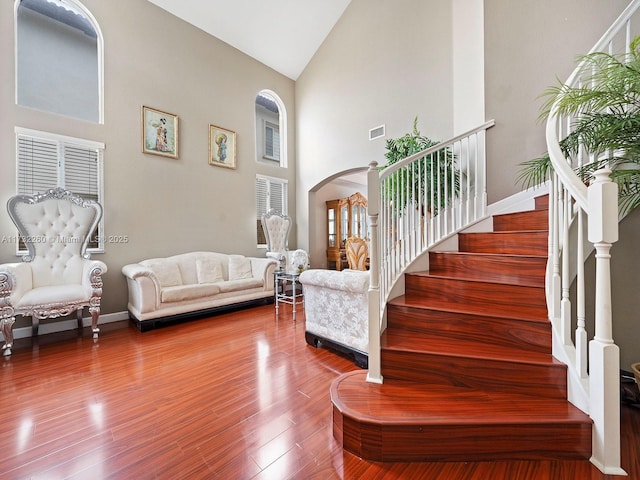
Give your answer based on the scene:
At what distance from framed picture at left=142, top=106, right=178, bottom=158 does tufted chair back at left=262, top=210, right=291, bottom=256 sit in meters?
1.86

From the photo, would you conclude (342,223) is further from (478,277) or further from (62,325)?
(62,325)

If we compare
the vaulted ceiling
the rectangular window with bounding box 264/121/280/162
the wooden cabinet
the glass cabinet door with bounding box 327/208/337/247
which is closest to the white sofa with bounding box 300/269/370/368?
the rectangular window with bounding box 264/121/280/162

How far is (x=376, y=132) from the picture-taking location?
4.78 meters

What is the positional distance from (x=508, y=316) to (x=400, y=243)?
2.97 feet

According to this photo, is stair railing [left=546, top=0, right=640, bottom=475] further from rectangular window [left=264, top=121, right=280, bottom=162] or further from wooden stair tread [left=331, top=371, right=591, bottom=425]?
rectangular window [left=264, top=121, right=280, bottom=162]

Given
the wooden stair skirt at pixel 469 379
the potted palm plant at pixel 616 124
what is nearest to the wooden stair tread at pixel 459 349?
the wooden stair skirt at pixel 469 379

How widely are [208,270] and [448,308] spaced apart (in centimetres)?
359

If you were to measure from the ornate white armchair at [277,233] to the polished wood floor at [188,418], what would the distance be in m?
2.49

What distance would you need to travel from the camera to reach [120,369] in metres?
2.41

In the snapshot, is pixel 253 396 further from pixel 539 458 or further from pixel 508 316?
pixel 508 316

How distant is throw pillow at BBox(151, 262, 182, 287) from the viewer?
386 cm

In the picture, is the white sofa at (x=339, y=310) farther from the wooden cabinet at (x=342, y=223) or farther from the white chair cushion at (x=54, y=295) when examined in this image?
the wooden cabinet at (x=342, y=223)

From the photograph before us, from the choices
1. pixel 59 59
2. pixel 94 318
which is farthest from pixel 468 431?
pixel 59 59

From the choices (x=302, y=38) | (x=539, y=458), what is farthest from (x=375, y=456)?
(x=302, y=38)
